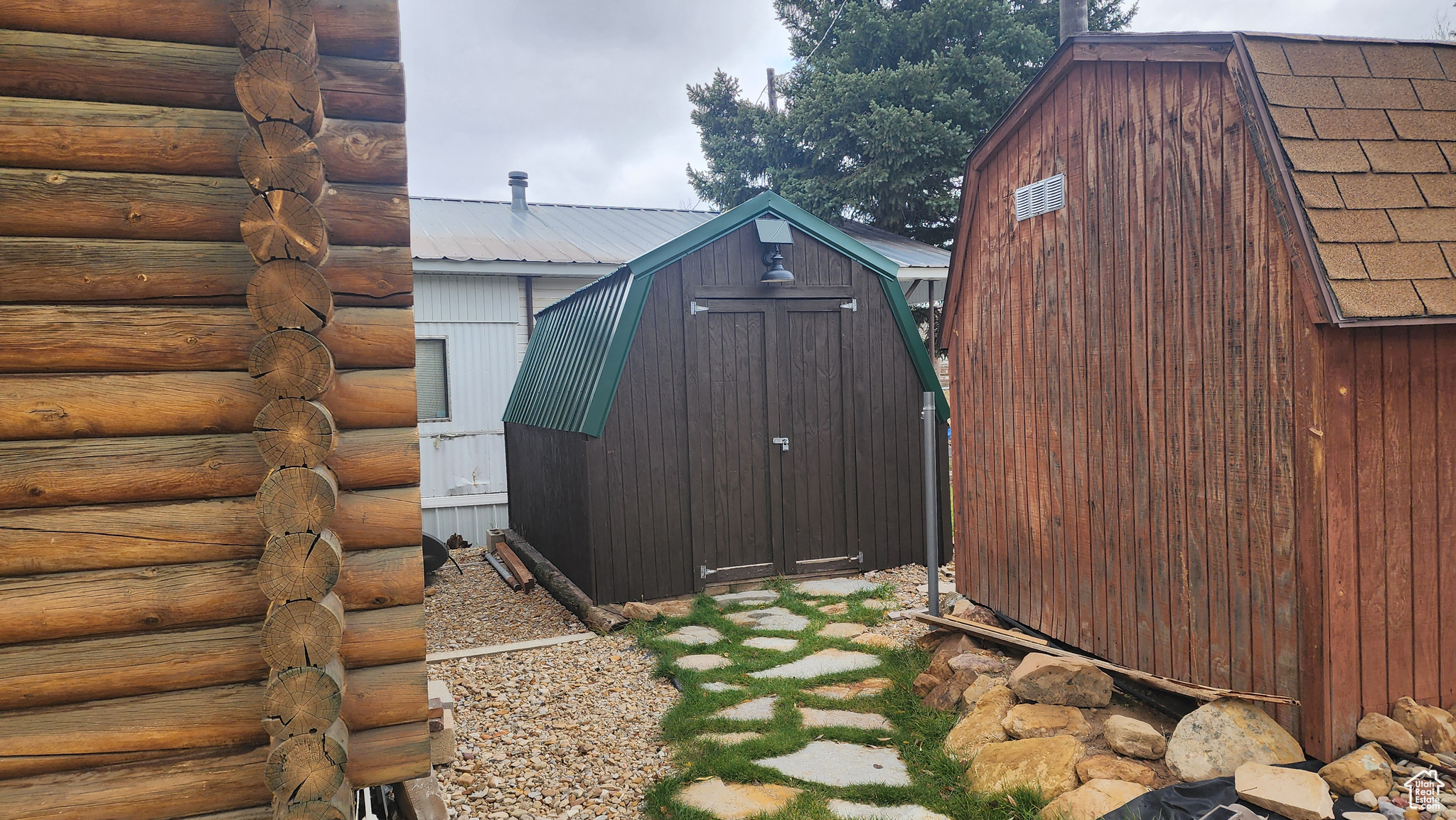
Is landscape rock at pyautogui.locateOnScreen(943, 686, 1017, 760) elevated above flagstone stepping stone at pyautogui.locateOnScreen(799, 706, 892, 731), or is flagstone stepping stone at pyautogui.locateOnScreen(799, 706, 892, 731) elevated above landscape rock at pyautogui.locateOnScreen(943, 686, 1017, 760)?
landscape rock at pyautogui.locateOnScreen(943, 686, 1017, 760)

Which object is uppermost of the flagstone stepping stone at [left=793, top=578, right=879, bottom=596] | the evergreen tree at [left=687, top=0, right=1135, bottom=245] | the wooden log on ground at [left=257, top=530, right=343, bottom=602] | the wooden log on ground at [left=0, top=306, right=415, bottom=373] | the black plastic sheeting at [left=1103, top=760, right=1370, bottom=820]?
the evergreen tree at [left=687, top=0, right=1135, bottom=245]

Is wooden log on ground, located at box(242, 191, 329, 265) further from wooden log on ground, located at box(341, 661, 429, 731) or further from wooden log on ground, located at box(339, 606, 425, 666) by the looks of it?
wooden log on ground, located at box(341, 661, 429, 731)

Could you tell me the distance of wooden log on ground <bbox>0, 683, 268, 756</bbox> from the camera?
91.5 inches

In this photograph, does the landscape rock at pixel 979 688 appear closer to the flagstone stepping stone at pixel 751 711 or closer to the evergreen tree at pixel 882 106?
the flagstone stepping stone at pixel 751 711

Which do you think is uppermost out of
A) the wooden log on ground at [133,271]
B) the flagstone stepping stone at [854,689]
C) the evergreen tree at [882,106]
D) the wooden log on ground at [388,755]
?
the evergreen tree at [882,106]

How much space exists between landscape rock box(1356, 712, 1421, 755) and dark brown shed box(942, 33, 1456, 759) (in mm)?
41

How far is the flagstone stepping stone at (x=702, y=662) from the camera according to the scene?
5.25 m

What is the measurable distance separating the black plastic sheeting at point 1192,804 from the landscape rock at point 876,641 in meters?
2.41

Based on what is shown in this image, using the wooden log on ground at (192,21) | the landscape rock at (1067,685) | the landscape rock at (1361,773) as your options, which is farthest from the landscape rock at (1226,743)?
the wooden log on ground at (192,21)

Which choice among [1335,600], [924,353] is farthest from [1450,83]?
[924,353]

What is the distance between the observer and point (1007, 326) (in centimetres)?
524

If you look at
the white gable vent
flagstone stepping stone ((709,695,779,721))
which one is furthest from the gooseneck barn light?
flagstone stepping stone ((709,695,779,721))

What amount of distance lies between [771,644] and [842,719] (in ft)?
4.33

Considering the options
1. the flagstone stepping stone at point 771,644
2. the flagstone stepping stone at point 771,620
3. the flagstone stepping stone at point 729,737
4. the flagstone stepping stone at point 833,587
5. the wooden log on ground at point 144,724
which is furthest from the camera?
the flagstone stepping stone at point 833,587
